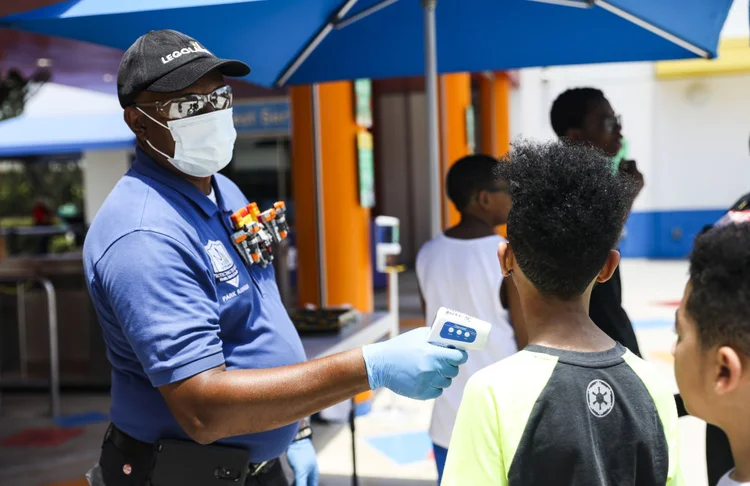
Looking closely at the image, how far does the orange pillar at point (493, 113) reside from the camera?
1380cm

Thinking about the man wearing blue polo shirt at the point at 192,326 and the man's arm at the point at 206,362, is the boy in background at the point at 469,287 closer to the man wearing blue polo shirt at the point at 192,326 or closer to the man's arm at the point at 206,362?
the man wearing blue polo shirt at the point at 192,326

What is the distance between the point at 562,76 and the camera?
15.7 m

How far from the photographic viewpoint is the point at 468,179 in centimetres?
314

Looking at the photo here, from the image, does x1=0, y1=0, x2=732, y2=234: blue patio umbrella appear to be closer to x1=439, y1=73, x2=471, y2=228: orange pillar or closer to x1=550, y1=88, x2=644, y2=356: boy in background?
x1=550, y1=88, x2=644, y2=356: boy in background

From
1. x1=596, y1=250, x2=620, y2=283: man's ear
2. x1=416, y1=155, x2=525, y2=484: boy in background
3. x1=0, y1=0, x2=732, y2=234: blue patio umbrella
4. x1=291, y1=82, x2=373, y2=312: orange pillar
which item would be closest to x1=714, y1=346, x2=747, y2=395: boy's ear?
x1=596, y1=250, x2=620, y2=283: man's ear

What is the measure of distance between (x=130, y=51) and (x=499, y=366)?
1179 mm

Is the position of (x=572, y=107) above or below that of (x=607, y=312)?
above

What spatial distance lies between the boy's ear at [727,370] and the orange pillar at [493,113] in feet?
41.2

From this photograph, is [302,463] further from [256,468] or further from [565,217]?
[565,217]

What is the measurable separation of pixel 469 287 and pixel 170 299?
1467 millimetres

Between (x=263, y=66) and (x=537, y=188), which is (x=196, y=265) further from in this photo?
(x=263, y=66)

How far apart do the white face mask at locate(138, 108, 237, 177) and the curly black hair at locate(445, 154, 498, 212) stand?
1.30m

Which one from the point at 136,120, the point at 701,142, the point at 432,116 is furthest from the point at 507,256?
A: the point at 701,142

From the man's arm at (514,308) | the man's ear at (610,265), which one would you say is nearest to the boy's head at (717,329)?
the man's ear at (610,265)
